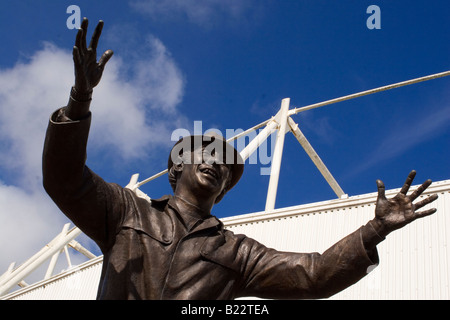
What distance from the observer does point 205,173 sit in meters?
3.69

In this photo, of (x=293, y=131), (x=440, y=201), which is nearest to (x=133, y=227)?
(x=440, y=201)

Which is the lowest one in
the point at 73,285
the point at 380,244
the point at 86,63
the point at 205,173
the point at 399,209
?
the point at 399,209

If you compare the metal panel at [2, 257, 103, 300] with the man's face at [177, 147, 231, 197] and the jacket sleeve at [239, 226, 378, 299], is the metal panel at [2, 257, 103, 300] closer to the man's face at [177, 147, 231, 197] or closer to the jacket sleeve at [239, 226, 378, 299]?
the man's face at [177, 147, 231, 197]

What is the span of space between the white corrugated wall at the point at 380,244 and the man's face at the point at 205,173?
26.9 feet

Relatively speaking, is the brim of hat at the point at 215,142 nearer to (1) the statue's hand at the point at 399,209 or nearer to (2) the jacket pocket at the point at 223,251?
(2) the jacket pocket at the point at 223,251

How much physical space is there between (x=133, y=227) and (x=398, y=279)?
29.7 feet

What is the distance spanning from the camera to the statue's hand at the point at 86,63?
2922 millimetres

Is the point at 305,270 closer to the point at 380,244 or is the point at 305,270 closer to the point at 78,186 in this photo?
the point at 78,186

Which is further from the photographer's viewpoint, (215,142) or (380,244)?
(380,244)

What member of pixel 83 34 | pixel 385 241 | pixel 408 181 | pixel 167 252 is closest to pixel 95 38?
pixel 83 34

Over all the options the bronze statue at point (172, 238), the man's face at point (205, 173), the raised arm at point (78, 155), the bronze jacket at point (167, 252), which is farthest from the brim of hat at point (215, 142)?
the raised arm at point (78, 155)

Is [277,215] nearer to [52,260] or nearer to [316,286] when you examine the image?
[316,286]

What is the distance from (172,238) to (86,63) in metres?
1.19

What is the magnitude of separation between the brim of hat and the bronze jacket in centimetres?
53
